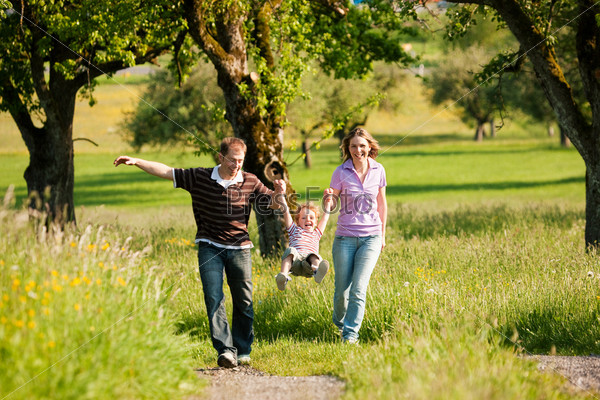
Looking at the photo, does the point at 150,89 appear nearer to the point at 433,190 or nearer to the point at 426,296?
the point at 433,190

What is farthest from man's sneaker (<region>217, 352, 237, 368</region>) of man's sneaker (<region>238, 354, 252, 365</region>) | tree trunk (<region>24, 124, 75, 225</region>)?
tree trunk (<region>24, 124, 75, 225</region>)

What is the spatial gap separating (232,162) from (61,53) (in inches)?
327

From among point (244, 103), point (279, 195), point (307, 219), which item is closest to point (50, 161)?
point (244, 103)

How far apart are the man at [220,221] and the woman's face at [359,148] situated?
120cm

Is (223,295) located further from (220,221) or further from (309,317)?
(309,317)

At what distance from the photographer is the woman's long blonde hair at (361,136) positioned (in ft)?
21.1

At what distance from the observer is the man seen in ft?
19.0

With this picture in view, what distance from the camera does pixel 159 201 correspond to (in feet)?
110

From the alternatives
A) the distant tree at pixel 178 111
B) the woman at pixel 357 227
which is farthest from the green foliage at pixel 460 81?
the woman at pixel 357 227

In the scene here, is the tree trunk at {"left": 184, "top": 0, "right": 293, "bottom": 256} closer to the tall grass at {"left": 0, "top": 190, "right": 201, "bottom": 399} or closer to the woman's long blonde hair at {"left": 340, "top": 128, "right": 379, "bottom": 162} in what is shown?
the woman's long blonde hair at {"left": 340, "top": 128, "right": 379, "bottom": 162}

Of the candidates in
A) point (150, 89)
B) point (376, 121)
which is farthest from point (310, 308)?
point (376, 121)

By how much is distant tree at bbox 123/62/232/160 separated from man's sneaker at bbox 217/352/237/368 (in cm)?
2272

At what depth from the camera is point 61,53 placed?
12414 mm

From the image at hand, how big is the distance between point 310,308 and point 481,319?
6.95ft
